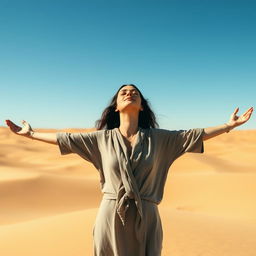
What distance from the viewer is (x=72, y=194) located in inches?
631

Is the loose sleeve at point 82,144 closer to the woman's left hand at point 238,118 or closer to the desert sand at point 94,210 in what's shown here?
the woman's left hand at point 238,118

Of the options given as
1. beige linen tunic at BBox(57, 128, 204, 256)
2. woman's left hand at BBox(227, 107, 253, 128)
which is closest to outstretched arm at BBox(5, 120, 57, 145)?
beige linen tunic at BBox(57, 128, 204, 256)

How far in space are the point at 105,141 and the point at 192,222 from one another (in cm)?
541

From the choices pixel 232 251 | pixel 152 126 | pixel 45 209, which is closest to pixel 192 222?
pixel 232 251

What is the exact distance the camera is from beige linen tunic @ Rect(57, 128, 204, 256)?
3.04m

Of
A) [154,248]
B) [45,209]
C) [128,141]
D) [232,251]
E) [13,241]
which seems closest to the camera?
[154,248]

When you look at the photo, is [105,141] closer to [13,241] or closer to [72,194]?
[13,241]

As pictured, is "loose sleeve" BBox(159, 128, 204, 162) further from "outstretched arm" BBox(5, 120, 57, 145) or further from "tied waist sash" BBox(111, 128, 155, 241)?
"outstretched arm" BBox(5, 120, 57, 145)

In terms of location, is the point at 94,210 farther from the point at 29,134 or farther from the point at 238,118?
the point at 238,118

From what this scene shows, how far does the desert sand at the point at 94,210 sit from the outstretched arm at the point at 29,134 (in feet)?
12.0

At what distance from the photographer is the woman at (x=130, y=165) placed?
306 cm

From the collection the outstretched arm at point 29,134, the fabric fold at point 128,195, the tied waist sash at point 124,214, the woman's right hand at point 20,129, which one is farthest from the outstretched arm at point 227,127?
the woman's right hand at point 20,129

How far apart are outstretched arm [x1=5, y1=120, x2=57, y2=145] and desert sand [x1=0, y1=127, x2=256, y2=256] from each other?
3.66 meters

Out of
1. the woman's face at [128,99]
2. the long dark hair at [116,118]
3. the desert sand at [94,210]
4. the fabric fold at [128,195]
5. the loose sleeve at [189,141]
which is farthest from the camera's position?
the desert sand at [94,210]
